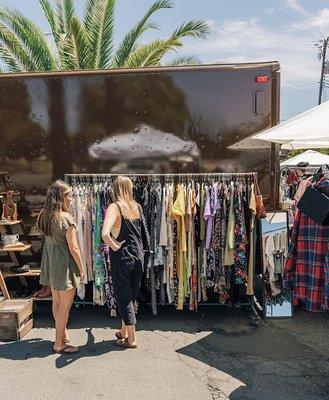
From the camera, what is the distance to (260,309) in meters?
5.56

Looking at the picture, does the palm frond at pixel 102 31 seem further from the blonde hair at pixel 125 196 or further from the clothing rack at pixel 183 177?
the blonde hair at pixel 125 196

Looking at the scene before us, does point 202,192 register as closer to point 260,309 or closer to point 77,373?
point 260,309

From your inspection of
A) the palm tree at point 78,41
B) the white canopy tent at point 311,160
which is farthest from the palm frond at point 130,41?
the white canopy tent at point 311,160

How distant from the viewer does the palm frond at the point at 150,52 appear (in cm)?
1354

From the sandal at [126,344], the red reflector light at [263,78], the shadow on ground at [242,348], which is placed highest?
the red reflector light at [263,78]

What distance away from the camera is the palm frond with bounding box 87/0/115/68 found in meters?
12.8

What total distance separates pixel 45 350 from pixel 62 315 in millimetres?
451

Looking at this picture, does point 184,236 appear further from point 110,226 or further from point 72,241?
point 72,241

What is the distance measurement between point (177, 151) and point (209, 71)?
1068 millimetres

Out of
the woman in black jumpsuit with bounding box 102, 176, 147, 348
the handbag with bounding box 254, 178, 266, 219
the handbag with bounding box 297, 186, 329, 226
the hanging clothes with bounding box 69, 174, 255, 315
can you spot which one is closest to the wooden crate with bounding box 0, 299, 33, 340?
the hanging clothes with bounding box 69, 174, 255, 315

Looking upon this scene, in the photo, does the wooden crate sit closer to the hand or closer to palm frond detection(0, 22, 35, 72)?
the hand

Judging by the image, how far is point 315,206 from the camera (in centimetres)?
383

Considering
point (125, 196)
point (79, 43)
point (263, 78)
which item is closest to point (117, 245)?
point (125, 196)

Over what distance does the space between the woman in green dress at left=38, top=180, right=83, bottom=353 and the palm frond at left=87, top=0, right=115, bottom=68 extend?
31.7ft
